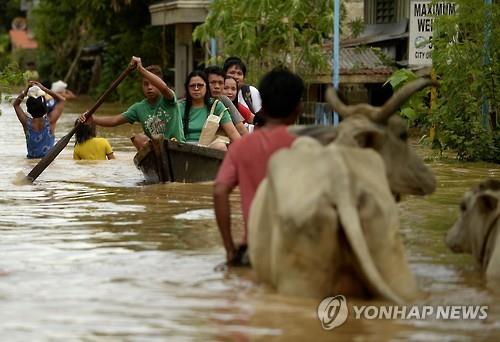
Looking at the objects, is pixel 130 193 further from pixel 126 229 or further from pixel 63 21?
pixel 63 21

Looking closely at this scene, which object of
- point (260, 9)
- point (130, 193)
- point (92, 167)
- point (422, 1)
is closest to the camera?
point (130, 193)

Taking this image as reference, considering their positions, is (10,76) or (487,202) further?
(10,76)

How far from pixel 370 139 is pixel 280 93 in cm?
67

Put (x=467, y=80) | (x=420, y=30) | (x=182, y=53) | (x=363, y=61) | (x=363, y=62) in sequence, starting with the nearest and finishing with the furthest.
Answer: (x=467, y=80) → (x=420, y=30) → (x=363, y=62) → (x=363, y=61) → (x=182, y=53)

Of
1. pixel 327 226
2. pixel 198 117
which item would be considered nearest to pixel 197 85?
pixel 198 117

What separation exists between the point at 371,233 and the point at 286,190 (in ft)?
1.81

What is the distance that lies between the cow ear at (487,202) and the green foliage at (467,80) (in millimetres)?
9630

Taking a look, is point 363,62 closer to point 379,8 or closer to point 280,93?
point 379,8

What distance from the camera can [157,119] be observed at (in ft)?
52.3

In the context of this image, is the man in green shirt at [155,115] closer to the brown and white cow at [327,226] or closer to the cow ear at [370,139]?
the cow ear at [370,139]

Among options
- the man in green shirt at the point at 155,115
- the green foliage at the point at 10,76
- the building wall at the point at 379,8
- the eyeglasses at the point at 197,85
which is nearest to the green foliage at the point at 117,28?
the building wall at the point at 379,8

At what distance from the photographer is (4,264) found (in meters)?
9.73

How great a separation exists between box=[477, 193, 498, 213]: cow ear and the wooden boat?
6.70 metres

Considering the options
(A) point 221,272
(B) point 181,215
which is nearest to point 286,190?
(A) point 221,272
